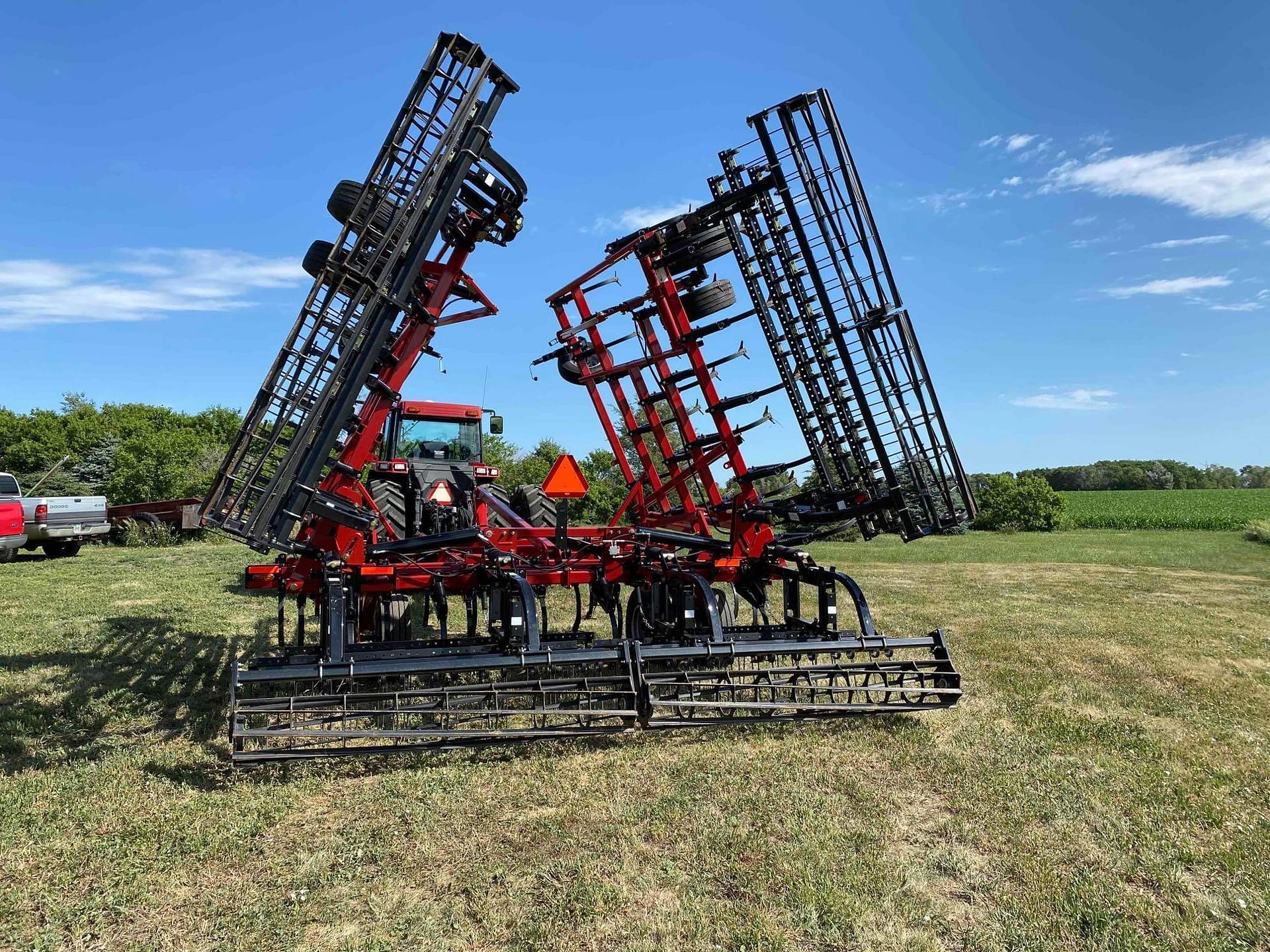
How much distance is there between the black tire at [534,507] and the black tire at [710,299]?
3.17 m

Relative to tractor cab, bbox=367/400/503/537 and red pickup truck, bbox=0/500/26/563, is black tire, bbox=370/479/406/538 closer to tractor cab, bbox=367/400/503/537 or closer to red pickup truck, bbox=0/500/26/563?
tractor cab, bbox=367/400/503/537

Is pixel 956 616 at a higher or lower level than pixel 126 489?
lower

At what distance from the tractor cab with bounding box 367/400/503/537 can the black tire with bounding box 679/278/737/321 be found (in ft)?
11.0

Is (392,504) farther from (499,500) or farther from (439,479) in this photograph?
(499,500)

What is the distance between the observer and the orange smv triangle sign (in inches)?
234

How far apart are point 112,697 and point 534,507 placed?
5.07 metres

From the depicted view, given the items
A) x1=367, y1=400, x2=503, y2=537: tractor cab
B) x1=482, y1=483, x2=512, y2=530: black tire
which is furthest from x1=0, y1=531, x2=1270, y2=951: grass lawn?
x1=482, y1=483, x2=512, y2=530: black tire

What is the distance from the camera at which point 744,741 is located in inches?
188

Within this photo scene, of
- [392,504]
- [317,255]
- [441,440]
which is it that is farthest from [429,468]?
[317,255]

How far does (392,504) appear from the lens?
8.17 m

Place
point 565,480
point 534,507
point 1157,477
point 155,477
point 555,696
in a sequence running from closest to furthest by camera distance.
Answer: point 555,696 → point 565,480 → point 534,507 → point 155,477 → point 1157,477

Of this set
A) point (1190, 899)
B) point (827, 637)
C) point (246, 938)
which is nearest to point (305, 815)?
point (246, 938)

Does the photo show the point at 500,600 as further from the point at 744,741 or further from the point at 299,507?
the point at 744,741

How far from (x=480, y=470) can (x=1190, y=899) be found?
8069mm
